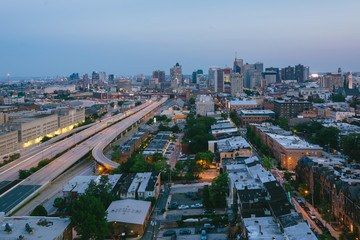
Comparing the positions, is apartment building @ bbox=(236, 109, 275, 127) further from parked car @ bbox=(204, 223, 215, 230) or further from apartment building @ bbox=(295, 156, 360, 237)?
parked car @ bbox=(204, 223, 215, 230)

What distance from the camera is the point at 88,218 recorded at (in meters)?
12.8

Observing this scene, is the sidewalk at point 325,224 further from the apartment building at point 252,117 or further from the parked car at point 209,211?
the apartment building at point 252,117

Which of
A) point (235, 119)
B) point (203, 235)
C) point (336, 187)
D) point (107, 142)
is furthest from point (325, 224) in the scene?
point (235, 119)

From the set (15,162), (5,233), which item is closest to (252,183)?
(5,233)

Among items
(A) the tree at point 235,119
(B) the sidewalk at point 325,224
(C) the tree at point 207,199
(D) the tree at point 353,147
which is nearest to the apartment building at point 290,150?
(D) the tree at point 353,147

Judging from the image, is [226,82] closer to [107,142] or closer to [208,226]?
[107,142]

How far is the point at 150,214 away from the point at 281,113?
1390 inches

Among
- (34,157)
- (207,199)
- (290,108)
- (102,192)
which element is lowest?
(207,199)

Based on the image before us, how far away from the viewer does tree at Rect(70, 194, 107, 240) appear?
42.1ft

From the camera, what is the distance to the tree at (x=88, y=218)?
505 inches

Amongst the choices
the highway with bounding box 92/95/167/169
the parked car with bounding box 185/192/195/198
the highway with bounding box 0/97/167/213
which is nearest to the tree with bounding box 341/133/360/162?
the parked car with bounding box 185/192/195/198

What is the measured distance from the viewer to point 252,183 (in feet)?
54.4

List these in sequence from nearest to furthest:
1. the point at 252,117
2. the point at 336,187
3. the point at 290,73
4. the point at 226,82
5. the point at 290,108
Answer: the point at 336,187, the point at 252,117, the point at 290,108, the point at 226,82, the point at 290,73

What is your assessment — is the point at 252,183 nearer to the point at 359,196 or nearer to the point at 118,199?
the point at 359,196
